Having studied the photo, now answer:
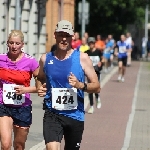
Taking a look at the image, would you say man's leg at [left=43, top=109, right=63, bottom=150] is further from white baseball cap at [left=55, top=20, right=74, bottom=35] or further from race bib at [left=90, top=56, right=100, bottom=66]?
race bib at [left=90, top=56, right=100, bottom=66]

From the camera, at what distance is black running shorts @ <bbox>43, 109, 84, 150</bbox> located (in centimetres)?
789

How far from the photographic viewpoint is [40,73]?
8.32 meters

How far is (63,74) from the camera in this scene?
786cm

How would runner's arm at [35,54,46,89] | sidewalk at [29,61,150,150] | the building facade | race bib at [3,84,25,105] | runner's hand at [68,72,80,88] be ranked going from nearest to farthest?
1. runner's hand at [68,72,80,88]
2. runner's arm at [35,54,46,89]
3. race bib at [3,84,25,105]
4. sidewalk at [29,61,150,150]
5. the building facade

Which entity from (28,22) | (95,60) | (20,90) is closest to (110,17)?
(28,22)

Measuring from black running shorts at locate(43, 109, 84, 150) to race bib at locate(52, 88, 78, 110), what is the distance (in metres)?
0.10

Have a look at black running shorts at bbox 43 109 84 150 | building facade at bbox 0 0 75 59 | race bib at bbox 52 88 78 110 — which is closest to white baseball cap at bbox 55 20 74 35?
race bib at bbox 52 88 78 110

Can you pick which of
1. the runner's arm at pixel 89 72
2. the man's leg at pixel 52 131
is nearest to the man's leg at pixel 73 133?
the man's leg at pixel 52 131

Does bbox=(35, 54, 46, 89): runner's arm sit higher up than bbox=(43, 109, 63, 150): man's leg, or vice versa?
bbox=(35, 54, 46, 89): runner's arm

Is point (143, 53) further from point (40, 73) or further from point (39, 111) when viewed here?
point (40, 73)

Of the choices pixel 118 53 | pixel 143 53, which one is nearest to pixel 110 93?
pixel 118 53

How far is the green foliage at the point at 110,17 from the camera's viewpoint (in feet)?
189

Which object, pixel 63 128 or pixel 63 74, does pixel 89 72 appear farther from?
pixel 63 128

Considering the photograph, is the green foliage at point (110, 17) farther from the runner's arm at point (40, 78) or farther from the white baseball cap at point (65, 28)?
the white baseball cap at point (65, 28)
